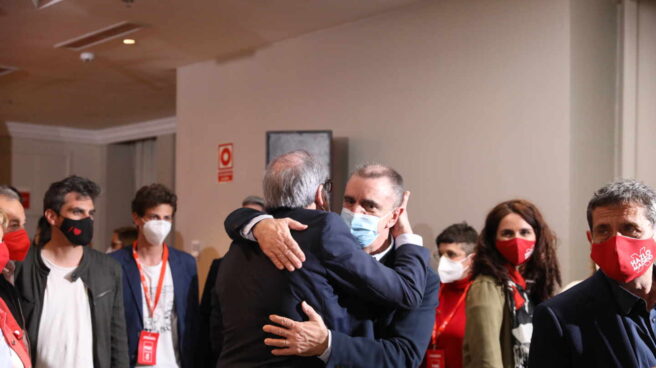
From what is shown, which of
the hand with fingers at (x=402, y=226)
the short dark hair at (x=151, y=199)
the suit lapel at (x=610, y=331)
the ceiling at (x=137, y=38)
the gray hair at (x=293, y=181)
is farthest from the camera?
the ceiling at (x=137, y=38)

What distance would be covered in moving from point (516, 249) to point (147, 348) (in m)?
1.93

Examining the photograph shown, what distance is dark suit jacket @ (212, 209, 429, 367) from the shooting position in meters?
2.06

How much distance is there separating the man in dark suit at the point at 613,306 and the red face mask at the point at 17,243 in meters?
2.22

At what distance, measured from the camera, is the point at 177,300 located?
4.09 metres

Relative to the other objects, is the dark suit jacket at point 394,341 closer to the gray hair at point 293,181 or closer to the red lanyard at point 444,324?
the gray hair at point 293,181

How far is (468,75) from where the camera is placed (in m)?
5.08

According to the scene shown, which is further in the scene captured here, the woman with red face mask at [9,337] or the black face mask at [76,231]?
the black face mask at [76,231]

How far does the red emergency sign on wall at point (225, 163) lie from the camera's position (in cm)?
697

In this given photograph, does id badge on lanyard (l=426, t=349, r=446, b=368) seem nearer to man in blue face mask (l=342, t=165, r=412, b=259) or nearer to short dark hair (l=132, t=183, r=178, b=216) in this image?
man in blue face mask (l=342, t=165, r=412, b=259)

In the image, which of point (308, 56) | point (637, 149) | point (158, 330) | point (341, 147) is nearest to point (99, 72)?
point (308, 56)

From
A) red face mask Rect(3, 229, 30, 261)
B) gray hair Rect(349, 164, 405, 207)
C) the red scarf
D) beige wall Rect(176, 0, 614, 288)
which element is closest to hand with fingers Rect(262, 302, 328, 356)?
gray hair Rect(349, 164, 405, 207)

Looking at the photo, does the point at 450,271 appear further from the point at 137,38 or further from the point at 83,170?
the point at 83,170

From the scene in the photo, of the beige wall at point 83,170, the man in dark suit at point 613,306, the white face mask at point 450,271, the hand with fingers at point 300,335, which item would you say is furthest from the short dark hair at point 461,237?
the beige wall at point 83,170

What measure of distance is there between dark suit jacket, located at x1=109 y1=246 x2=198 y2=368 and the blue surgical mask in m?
2.03
